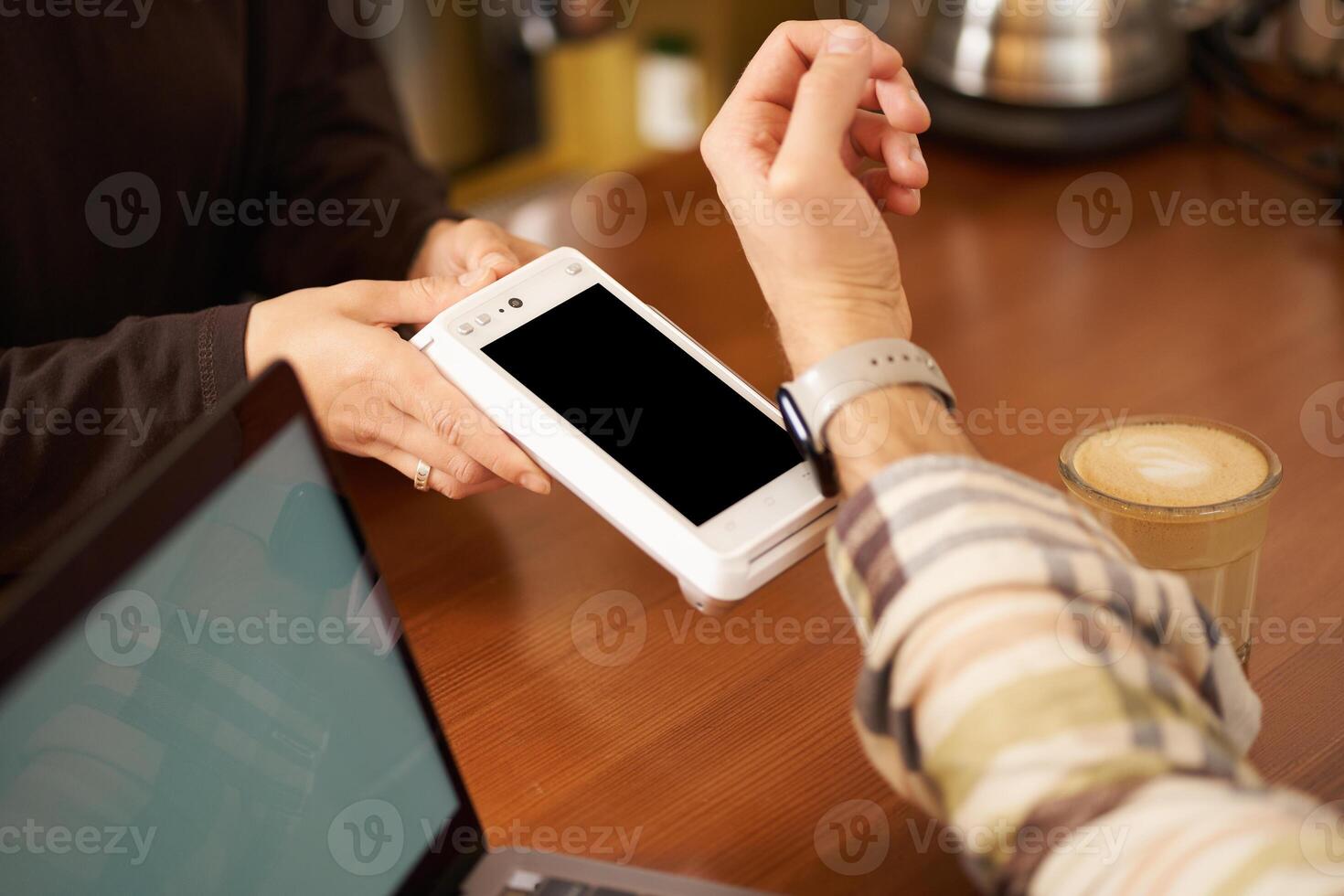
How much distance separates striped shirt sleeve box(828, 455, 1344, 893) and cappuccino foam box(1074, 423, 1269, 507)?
4.3 inches

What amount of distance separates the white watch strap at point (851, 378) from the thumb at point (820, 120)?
0.08 m

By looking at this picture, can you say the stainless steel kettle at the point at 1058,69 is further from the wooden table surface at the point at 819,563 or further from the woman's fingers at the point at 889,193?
the woman's fingers at the point at 889,193

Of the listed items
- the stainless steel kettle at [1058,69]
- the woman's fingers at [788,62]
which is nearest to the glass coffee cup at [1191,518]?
the woman's fingers at [788,62]

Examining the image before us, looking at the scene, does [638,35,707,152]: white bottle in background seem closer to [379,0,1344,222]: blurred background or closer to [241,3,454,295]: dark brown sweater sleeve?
[379,0,1344,222]: blurred background

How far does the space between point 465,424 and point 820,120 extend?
0.80 ft

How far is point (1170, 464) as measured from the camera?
0.60 meters

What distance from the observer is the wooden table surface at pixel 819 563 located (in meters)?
0.58

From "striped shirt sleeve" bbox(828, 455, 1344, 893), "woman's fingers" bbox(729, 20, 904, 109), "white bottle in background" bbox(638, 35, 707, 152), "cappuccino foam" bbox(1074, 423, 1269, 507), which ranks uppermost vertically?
"woman's fingers" bbox(729, 20, 904, 109)

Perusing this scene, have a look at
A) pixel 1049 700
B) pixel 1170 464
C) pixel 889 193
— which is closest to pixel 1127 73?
pixel 889 193

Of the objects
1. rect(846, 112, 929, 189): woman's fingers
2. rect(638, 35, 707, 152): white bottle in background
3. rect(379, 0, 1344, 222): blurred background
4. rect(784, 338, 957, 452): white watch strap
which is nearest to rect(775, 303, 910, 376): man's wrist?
rect(784, 338, 957, 452): white watch strap

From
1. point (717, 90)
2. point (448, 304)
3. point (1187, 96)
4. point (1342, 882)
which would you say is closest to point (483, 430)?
point (448, 304)

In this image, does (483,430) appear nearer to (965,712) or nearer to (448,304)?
(448,304)

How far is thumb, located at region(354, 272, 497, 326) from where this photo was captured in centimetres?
70

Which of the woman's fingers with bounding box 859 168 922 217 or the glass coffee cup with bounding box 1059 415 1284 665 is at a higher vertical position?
the woman's fingers with bounding box 859 168 922 217
